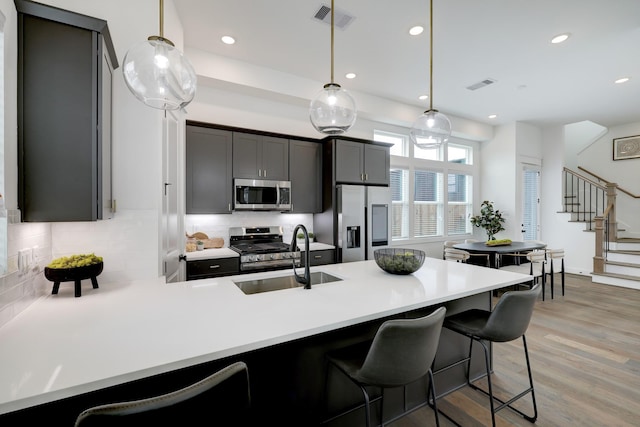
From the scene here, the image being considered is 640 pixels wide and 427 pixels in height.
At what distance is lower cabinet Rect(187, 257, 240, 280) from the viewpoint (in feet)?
10.8

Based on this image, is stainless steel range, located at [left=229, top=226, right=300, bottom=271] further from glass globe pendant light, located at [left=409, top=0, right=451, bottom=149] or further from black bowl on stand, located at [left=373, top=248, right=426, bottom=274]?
glass globe pendant light, located at [left=409, top=0, right=451, bottom=149]

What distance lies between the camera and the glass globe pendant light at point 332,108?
196 cm

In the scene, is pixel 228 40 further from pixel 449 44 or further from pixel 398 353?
pixel 398 353

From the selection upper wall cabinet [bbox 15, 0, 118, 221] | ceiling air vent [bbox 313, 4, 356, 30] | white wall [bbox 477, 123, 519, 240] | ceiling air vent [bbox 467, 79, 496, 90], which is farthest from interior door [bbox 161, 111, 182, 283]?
white wall [bbox 477, 123, 519, 240]

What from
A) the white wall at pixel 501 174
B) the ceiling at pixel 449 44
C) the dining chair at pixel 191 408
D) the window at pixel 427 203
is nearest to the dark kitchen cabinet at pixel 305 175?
the ceiling at pixel 449 44

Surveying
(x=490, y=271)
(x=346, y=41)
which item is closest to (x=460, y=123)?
(x=346, y=41)

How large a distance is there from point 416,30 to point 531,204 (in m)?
5.67

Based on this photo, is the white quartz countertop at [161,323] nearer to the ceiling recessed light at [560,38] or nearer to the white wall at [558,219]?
the ceiling recessed light at [560,38]

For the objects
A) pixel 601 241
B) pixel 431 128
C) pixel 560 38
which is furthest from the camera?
pixel 601 241

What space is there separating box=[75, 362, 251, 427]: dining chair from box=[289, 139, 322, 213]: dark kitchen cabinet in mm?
3347

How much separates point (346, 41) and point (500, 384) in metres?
3.62

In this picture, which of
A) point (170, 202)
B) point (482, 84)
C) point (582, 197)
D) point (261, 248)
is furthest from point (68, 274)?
point (582, 197)

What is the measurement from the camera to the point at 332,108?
1.97 m

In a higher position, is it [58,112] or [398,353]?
[58,112]
